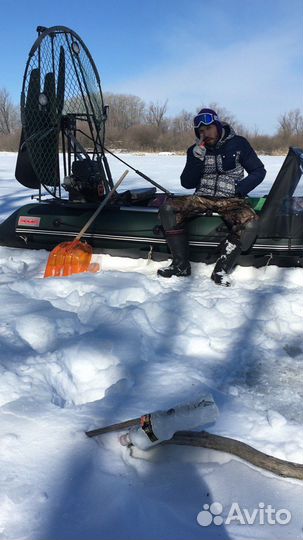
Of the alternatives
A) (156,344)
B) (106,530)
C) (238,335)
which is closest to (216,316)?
(238,335)

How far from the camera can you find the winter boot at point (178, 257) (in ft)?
12.6

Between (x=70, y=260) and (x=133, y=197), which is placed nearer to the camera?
(x=70, y=260)

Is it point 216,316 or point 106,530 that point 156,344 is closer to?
point 216,316

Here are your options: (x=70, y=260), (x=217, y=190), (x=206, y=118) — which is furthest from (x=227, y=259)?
(x=70, y=260)

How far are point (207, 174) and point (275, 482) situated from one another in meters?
2.83

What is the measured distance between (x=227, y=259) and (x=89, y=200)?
174 centimetres

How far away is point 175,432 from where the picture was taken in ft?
5.71

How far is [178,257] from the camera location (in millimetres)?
3846

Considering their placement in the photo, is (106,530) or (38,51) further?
(38,51)

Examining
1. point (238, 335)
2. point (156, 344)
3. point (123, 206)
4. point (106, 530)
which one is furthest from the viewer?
point (123, 206)

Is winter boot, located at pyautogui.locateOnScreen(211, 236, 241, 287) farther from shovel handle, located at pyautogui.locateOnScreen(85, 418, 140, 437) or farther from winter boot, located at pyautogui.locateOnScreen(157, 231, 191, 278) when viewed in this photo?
shovel handle, located at pyautogui.locateOnScreen(85, 418, 140, 437)

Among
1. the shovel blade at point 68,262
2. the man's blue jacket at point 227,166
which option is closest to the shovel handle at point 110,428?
the shovel blade at point 68,262

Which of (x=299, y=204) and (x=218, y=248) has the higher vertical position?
(x=299, y=204)

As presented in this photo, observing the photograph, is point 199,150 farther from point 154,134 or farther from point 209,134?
point 154,134
